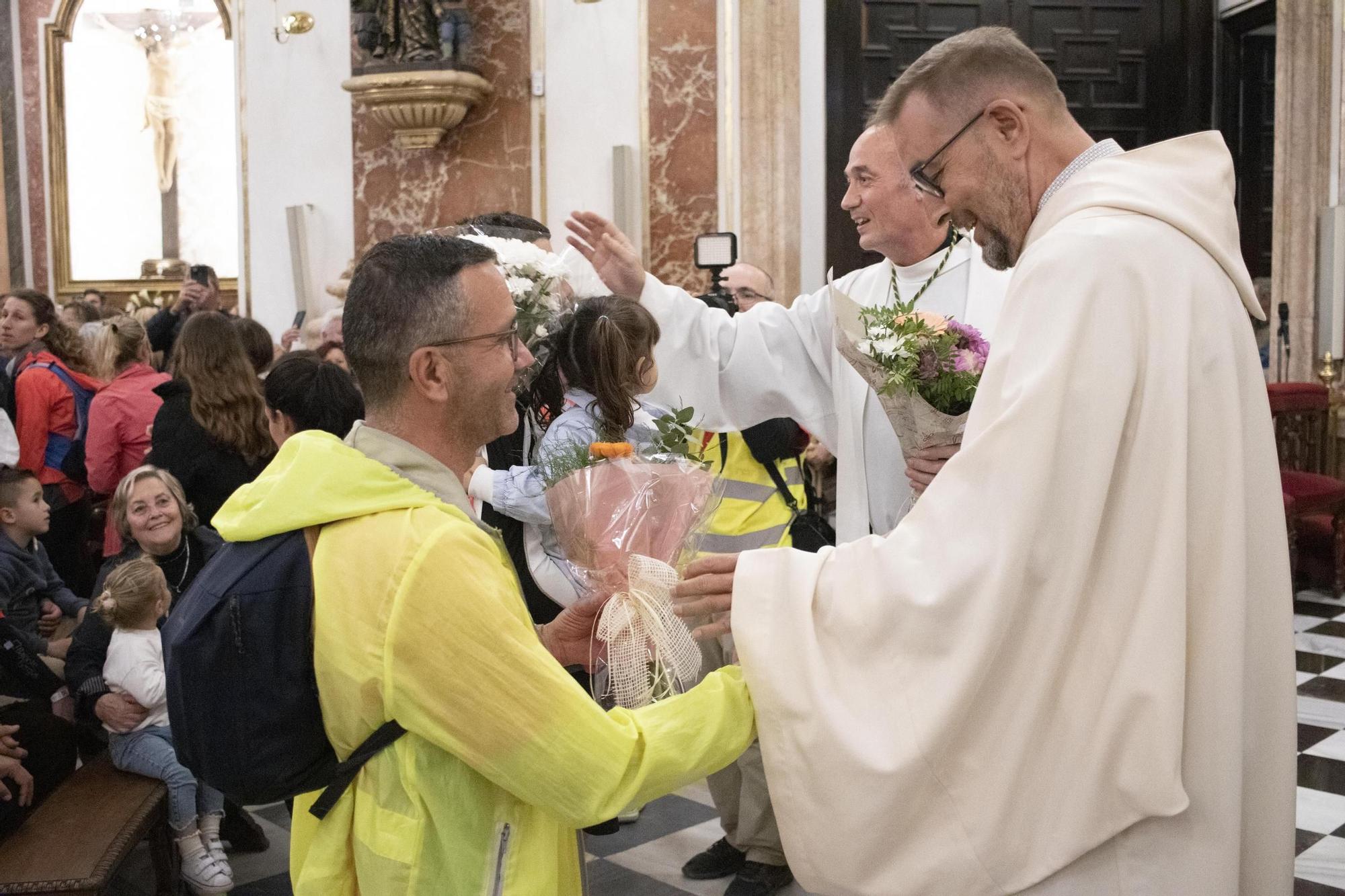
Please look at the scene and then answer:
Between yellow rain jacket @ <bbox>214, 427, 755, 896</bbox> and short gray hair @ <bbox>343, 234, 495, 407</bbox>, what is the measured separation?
0.15 metres

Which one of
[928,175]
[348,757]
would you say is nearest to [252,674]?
[348,757]

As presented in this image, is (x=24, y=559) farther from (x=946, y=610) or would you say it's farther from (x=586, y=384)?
(x=946, y=610)

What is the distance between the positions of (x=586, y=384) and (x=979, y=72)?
1.51m

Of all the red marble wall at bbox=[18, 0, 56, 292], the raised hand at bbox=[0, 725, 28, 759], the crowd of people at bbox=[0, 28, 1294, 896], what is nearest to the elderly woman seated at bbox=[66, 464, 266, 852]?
the raised hand at bbox=[0, 725, 28, 759]

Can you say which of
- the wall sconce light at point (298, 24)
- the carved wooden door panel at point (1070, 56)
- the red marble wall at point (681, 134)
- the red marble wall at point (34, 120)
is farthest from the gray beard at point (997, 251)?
the red marble wall at point (34, 120)

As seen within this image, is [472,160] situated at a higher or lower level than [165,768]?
higher

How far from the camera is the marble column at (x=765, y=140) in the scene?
353 inches

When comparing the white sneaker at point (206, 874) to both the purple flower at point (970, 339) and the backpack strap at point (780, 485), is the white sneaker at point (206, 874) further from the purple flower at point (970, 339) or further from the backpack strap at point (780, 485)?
the purple flower at point (970, 339)

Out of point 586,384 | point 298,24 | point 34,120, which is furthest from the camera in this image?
point 34,120

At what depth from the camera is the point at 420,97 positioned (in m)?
9.30

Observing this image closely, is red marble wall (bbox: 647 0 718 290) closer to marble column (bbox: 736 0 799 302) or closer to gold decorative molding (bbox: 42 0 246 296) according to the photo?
marble column (bbox: 736 0 799 302)

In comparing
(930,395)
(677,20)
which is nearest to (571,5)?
(677,20)

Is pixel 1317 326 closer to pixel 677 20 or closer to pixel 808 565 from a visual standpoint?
pixel 677 20

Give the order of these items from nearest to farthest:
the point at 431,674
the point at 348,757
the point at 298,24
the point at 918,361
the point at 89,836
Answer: the point at 431,674 < the point at 348,757 < the point at 918,361 < the point at 89,836 < the point at 298,24
